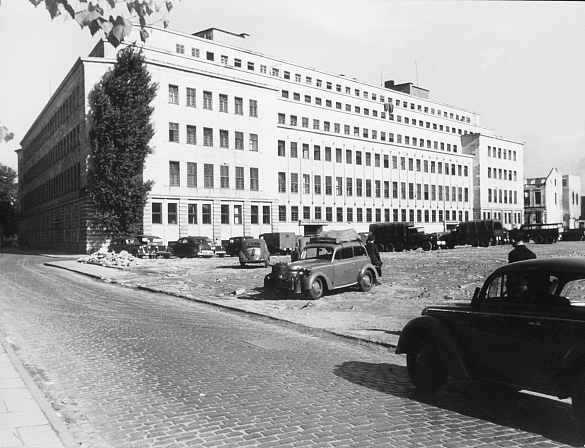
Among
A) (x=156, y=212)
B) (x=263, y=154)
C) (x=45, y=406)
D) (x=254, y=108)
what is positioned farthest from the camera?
(x=263, y=154)

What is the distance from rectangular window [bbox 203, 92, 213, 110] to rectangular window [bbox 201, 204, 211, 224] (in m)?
10.4

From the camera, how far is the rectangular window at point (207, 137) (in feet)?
201

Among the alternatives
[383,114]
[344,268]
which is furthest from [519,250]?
[383,114]

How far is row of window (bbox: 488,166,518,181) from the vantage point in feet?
348

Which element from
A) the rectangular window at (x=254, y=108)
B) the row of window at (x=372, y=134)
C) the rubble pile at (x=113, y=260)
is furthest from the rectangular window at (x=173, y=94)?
the rubble pile at (x=113, y=260)

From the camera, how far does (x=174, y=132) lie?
2334 inches

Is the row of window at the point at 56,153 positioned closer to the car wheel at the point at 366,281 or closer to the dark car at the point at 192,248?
the dark car at the point at 192,248

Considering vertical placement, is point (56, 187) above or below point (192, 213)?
above

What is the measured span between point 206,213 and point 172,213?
395 cm

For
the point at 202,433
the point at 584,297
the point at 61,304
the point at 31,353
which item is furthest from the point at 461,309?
the point at 61,304

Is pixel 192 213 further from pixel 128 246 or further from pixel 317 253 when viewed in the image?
pixel 317 253

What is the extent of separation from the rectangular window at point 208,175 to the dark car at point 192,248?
13297 millimetres

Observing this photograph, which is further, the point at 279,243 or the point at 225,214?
the point at 225,214

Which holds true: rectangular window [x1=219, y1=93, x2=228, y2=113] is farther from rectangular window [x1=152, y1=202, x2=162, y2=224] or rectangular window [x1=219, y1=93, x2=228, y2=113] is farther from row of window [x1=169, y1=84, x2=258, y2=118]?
rectangular window [x1=152, y1=202, x2=162, y2=224]
